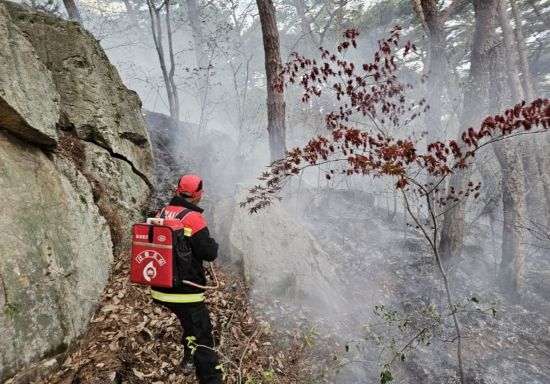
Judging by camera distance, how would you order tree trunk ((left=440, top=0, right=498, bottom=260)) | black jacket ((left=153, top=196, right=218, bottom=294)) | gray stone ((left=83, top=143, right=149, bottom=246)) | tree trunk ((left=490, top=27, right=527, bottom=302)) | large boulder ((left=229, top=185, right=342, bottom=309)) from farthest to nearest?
tree trunk ((left=490, top=27, right=527, bottom=302))
tree trunk ((left=440, top=0, right=498, bottom=260))
large boulder ((left=229, top=185, right=342, bottom=309))
gray stone ((left=83, top=143, right=149, bottom=246))
black jacket ((left=153, top=196, right=218, bottom=294))

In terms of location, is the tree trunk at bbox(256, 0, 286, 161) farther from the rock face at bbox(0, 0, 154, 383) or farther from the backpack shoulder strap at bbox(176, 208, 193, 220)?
the backpack shoulder strap at bbox(176, 208, 193, 220)

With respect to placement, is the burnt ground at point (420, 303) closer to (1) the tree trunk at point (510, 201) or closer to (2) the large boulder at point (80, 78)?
(1) the tree trunk at point (510, 201)

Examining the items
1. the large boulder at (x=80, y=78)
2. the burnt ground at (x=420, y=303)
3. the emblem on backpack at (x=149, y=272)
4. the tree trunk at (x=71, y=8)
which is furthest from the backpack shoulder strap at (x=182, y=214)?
the tree trunk at (x=71, y=8)

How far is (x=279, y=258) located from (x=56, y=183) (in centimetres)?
387

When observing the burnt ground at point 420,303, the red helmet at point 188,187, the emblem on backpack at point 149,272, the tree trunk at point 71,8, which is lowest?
the burnt ground at point 420,303

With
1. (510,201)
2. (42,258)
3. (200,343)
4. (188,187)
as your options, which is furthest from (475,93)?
(42,258)

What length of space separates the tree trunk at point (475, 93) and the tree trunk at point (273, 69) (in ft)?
13.5

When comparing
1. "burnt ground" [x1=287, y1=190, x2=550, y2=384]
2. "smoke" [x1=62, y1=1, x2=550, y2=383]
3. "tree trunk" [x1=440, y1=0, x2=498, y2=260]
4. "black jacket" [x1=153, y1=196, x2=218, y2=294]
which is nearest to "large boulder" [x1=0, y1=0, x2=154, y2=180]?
"smoke" [x1=62, y1=1, x2=550, y2=383]

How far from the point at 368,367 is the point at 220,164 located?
8.17 meters

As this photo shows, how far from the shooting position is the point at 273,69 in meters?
7.54

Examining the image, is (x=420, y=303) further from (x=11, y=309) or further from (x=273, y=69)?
(x=11, y=309)

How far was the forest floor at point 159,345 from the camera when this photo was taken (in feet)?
12.0

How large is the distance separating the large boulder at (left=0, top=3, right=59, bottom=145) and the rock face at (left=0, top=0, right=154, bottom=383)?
0.01m

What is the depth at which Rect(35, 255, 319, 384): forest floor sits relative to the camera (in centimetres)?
367
